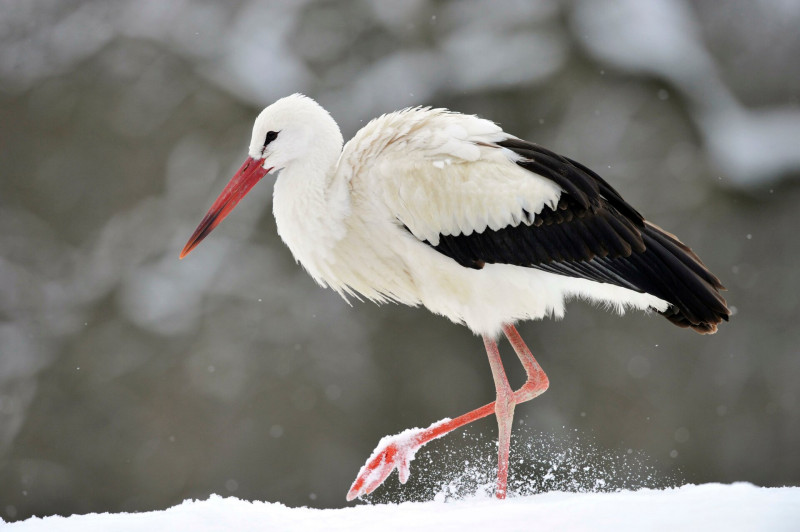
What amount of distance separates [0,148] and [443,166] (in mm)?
5245

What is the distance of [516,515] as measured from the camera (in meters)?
2.23

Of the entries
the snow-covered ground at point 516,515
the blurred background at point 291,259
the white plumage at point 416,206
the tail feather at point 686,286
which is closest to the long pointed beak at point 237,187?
the white plumage at point 416,206

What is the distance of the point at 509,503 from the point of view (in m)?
2.47

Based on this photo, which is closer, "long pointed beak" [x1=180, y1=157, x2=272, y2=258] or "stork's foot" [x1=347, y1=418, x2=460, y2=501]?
"stork's foot" [x1=347, y1=418, x2=460, y2=501]

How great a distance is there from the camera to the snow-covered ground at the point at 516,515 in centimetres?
211

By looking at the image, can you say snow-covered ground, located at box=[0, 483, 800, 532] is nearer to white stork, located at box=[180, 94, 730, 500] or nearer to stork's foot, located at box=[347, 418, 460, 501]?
stork's foot, located at box=[347, 418, 460, 501]

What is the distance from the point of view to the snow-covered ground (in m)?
2.11

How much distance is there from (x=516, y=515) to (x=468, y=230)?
3.32ft

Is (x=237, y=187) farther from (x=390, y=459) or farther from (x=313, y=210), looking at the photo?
(x=390, y=459)

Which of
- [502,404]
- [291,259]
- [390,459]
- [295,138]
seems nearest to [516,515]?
[390,459]

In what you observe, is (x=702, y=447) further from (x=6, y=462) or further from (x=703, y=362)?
(x=6, y=462)

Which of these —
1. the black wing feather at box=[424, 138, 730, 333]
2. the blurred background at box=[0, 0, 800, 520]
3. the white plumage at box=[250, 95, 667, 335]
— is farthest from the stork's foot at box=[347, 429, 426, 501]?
the blurred background at box=[0, 0, 800, 520]

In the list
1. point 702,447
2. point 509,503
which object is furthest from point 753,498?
point 702,447

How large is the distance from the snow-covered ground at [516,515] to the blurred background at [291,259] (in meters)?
4.31
